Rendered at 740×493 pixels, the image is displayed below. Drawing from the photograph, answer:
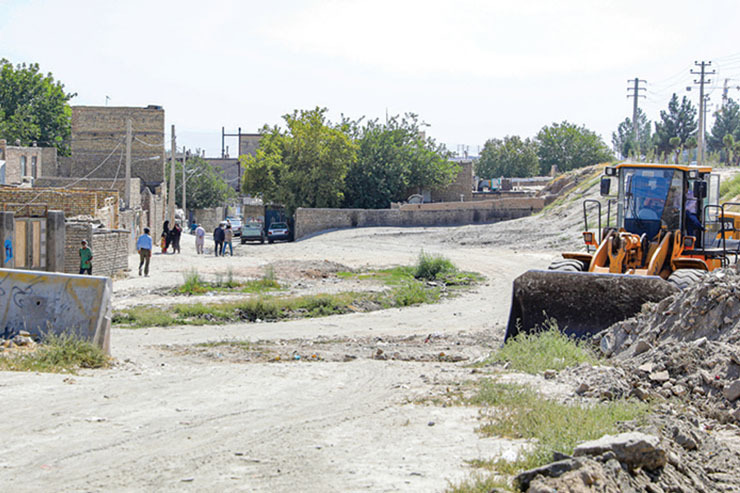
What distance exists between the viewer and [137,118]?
6162 centimetres

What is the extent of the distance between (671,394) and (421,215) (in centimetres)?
4397

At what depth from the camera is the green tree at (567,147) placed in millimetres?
90688

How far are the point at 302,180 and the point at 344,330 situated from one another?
40.9 m

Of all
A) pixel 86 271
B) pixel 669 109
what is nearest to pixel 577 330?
pixel 86 271

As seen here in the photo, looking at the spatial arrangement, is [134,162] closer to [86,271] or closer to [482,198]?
[482,198]

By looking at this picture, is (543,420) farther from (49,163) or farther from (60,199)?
(49,163)

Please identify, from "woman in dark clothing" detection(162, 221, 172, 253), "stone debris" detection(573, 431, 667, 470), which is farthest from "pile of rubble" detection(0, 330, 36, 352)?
"woman in dark clothing" detection(162, 221, 172, 253)

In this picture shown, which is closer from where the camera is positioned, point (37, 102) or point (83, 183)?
point (83, 183)

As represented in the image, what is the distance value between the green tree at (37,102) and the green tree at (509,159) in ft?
155

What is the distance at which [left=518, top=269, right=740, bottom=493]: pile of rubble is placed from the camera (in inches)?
250

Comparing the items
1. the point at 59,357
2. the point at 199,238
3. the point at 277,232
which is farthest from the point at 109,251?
the point at 277,232

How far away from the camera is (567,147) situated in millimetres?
93438

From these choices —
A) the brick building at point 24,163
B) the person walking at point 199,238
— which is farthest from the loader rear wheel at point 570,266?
the brick building at point 24,163

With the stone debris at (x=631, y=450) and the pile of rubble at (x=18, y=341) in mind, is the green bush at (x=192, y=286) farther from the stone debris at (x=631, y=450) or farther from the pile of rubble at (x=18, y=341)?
the stone debris at (x=631, y=450)
